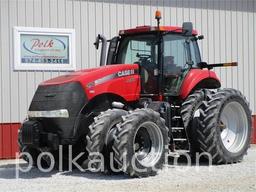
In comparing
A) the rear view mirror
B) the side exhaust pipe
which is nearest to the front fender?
the rear view mirror

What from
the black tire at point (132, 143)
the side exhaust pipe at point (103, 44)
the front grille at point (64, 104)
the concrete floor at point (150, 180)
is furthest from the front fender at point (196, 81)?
the front grille at point (64, 104)

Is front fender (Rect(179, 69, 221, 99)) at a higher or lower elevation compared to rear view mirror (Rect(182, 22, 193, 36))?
lower

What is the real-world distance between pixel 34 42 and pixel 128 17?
245 centimetres

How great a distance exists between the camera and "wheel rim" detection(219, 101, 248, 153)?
36.7ft

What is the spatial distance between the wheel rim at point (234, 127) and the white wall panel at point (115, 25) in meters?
3.81

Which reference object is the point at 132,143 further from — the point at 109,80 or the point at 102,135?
the point at 109,80

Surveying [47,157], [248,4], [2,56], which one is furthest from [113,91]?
[248,4]

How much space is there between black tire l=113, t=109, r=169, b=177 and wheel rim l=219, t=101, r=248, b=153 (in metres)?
2.00

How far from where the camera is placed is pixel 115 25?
547 inches

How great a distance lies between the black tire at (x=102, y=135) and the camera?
918 cm

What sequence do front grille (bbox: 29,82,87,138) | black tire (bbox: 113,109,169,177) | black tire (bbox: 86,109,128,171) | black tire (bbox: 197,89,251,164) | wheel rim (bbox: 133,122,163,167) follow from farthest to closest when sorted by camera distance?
black tire (bbox: 197,89,251,164), wheel rim (bbox: 133,122,163,167), front grille (bbox: 29,82,87,138), black tire (bbox: 86,109,128,171), black tire (bbox: 113,109,169,177)

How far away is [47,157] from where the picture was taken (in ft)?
33.8

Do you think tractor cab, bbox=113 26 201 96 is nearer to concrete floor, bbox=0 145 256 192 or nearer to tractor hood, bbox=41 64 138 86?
tractor hood, bbox=41 64 138 86

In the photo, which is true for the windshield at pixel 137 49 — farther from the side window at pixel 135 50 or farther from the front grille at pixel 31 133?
the front grille at pixel 31 133
